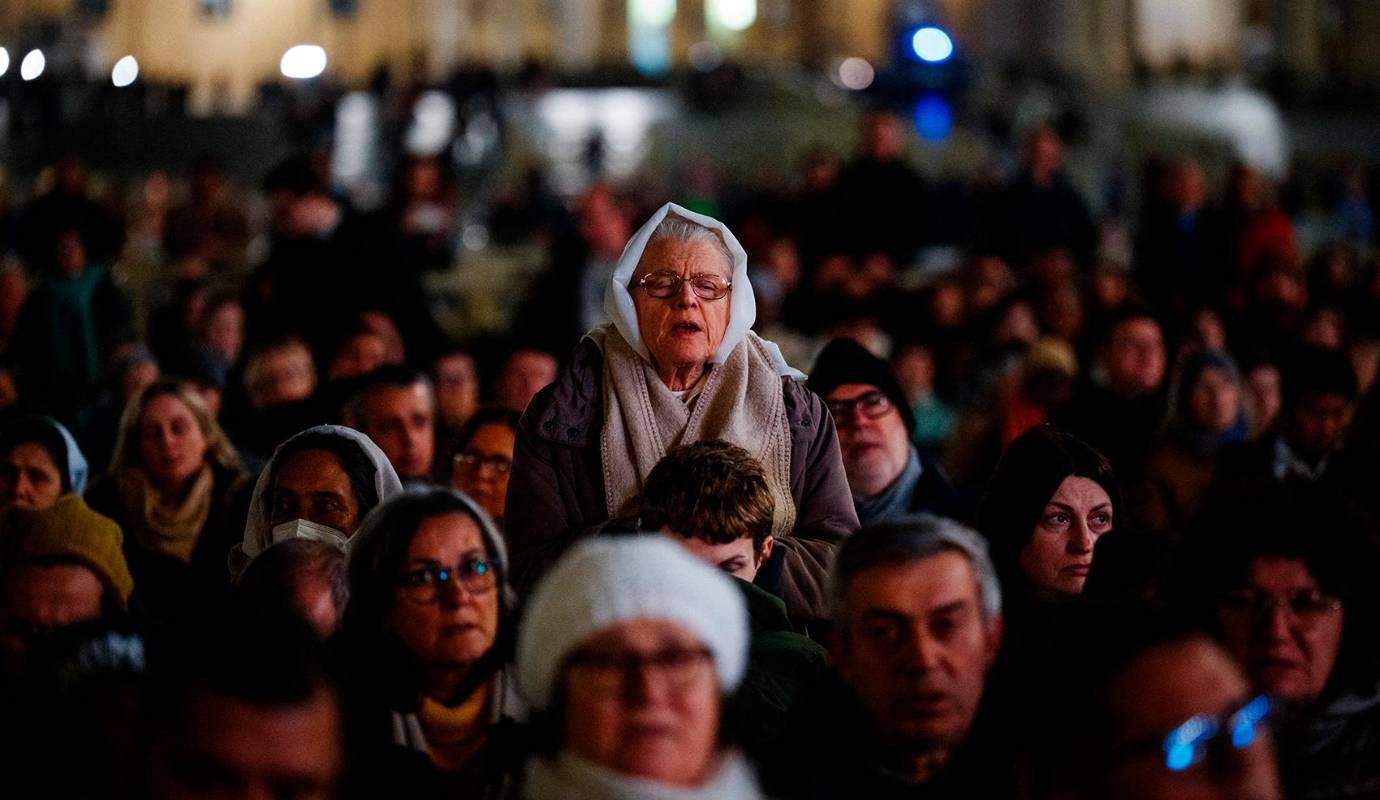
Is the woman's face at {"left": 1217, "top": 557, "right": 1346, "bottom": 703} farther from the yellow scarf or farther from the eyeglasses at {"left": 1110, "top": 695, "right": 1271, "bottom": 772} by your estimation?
the yellow scarf

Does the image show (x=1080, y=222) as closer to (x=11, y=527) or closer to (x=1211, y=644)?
(x=11, y=527)

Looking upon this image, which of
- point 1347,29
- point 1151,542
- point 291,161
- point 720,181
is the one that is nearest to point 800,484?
point 1151,542

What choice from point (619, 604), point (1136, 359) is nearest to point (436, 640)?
point (619, 604)

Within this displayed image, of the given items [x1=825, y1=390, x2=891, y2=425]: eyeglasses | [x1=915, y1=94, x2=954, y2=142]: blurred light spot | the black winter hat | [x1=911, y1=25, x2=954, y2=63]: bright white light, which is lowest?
[x1=825, y1=390, x2=891, y2=425]: eyeglasses

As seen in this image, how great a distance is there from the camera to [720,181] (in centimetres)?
3175

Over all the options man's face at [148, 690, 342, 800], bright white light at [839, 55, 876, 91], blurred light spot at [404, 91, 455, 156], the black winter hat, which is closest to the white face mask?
the black winter hat

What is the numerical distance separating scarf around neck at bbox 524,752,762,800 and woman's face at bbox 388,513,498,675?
0.90m

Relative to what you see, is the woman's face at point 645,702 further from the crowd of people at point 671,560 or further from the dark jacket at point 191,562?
the dark jacket at point 191,562

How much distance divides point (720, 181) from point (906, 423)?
80.0ft

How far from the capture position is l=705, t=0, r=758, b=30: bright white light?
61.3 m

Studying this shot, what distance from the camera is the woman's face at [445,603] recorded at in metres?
4.79

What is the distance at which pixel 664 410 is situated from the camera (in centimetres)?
598

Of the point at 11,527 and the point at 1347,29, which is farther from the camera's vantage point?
the point at 1347,29

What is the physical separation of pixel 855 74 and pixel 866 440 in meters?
39.4
